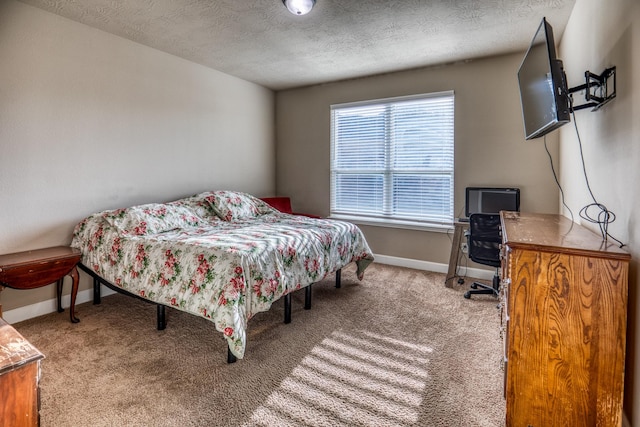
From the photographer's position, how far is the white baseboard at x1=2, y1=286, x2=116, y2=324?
269 cm

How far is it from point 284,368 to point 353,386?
0.45 m

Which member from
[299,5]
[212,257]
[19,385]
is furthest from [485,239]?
[19,385]

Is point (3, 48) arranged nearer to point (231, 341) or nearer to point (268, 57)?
point (268, 57)

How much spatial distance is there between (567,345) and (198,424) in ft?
5.54

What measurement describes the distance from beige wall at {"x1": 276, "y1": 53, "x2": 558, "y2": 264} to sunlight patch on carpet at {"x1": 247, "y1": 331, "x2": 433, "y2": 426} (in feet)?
7.16

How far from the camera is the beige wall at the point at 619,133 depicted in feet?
4.51

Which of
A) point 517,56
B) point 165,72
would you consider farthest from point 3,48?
point 517,56

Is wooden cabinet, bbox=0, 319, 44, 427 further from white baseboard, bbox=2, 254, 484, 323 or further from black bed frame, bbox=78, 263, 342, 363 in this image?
white baseboard, bbox=2, 254, 484, 323

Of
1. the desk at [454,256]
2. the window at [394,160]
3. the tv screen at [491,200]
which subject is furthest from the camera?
the window at [394,160]

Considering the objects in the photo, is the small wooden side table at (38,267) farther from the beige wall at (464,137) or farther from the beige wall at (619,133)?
the beige wall at (619,133)

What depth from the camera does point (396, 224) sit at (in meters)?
4.34

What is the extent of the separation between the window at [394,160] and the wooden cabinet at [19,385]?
387cm

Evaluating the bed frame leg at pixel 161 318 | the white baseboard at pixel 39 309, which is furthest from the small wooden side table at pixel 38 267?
the bed frame leg at pixel 161 318

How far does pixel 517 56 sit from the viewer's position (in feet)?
11.6
